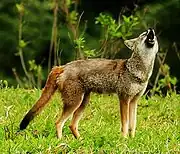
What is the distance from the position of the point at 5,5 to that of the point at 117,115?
31.0 ft

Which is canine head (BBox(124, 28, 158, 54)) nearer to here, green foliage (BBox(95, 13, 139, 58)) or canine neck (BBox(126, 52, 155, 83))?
canine neck (BBox(126, 52, 155, 83))

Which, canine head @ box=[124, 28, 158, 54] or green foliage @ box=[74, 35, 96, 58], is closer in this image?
canine head @ box=[124, 28, 158, 54]

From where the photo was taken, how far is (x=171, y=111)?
1158 cm

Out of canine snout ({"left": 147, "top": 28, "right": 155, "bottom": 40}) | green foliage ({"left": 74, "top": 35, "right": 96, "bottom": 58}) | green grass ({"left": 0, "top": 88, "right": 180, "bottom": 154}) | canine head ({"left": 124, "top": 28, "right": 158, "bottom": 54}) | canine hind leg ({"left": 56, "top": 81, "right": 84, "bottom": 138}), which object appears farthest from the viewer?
green foliage ({"left": 74, "top": 35, "right": 96, "bottom": 58})

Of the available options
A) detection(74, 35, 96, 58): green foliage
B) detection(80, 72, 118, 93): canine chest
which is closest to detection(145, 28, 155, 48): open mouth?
detection(80, 72, 118, 93): canine chest

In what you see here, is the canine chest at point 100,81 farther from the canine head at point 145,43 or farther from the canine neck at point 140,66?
the canine head at point 145,43

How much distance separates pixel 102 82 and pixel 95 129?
538 millimetres

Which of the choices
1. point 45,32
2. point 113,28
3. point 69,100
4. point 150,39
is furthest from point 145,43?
point 45,32

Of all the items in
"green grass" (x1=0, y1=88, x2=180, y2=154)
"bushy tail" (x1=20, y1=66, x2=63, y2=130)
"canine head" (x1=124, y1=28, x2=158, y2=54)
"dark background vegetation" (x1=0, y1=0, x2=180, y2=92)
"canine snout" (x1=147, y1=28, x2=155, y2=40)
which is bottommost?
"dark background vegetation" (x1=0, y1=0, x2=180, y2=92)

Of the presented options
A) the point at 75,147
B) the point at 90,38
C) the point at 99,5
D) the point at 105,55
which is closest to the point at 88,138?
the point at 75,147

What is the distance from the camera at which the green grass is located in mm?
8836

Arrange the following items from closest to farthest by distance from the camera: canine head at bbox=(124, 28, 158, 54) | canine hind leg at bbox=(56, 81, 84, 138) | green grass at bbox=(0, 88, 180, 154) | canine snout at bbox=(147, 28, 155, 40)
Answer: green grass at bbox=(0, 88, 180, 154) < canine hind leg at bbox=(56, 81, 84, 138) < canine snout at bbox=(147, 28, 155, 40) < canine head at bbox=(124, 28, 158, 54)

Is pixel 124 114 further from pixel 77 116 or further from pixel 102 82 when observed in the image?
pixel 77 116

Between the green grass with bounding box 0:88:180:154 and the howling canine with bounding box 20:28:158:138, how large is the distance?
7.6 inches
